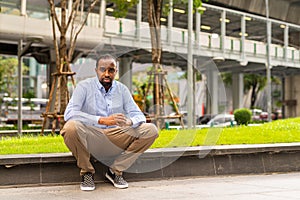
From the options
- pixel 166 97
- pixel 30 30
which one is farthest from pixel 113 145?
pixel 30 30

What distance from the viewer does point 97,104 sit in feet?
18.4

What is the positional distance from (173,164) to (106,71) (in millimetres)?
1576

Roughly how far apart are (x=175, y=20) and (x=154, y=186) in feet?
109

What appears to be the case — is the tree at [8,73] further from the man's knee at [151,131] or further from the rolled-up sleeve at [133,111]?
the man's knee at [151,131]

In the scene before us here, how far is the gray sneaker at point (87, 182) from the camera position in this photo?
17.6 feet

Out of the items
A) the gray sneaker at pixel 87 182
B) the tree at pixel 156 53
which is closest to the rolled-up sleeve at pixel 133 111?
the gray sneaker at pixel 87 182

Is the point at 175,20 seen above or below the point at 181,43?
above

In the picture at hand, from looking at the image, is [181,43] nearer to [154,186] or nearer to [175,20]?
[175,20]

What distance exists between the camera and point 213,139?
24.4 ft

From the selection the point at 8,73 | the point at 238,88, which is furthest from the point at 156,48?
the point at 8,73

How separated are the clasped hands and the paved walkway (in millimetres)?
722

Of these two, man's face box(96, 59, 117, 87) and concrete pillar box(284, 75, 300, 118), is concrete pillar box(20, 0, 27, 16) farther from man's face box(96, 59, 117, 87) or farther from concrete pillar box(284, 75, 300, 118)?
concrete pillar box(284, 75, 300, 118)

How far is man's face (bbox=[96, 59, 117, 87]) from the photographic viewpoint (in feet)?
18.2

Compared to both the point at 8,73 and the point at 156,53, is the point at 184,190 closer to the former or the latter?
the point at 156,53
